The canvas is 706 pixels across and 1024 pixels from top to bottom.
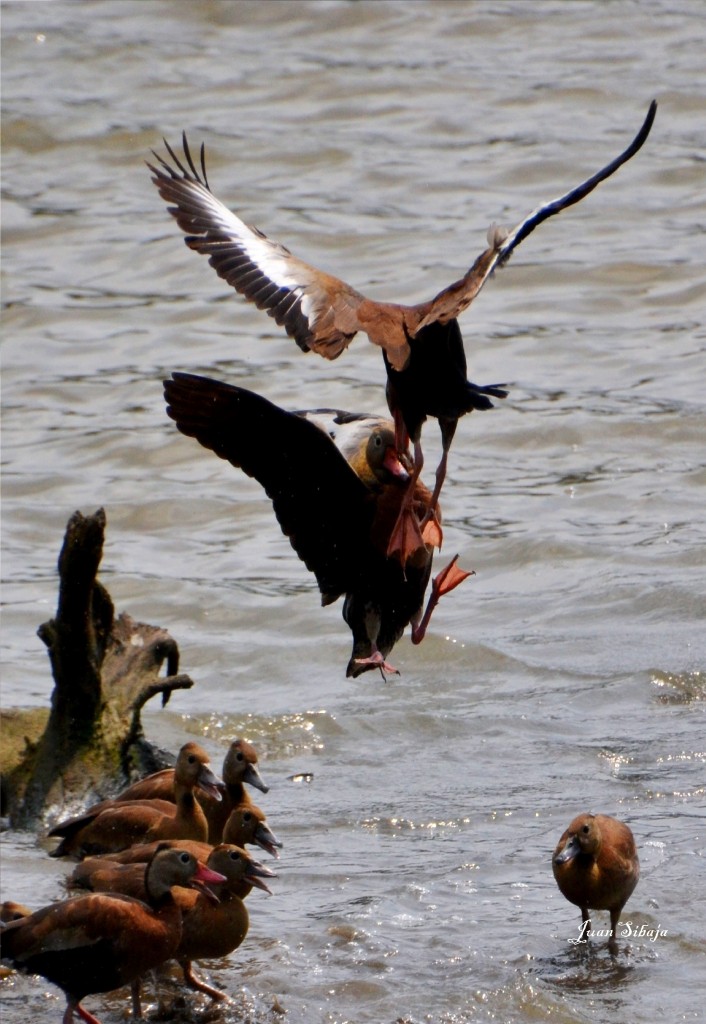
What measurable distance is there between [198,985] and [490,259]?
2.66m

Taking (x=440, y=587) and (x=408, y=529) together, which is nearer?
(x=408, y=529)

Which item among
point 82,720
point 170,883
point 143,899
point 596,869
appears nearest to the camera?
point 170,883

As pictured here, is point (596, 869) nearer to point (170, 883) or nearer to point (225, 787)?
point (170, 883)

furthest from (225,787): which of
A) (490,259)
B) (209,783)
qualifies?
(490,259)

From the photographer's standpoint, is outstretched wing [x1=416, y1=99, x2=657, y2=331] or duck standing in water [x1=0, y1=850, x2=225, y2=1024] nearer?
duck standing in water [x1=0, y1=850, x2=225, y2=1024]

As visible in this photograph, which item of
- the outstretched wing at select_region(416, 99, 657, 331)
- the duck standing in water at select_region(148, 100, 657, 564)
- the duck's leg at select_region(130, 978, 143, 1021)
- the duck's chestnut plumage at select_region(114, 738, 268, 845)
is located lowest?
the duck's leg at select_region(130, 978, 143, 1021)

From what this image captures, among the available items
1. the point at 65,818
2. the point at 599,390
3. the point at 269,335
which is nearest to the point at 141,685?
the point at 65,818

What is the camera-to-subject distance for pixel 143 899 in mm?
5766

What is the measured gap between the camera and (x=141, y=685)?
8336mm

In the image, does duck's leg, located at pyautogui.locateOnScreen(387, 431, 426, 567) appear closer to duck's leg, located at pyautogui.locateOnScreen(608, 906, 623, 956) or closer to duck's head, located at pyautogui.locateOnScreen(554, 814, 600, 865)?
duck's head, located at pyautogui.locateOnScreen(554, 814, 600, 865)

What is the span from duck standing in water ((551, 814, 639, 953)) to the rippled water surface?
0.19 meters

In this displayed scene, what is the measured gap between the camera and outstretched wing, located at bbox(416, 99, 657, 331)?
560 cm

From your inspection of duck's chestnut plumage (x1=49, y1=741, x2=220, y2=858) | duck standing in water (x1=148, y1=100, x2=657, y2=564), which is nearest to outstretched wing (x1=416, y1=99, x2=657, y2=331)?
duck standing in water (x1=148, y1=100, x2=657, y2=564)

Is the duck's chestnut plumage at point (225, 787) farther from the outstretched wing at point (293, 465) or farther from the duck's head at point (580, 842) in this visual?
the duck's head at point (580, 842)
